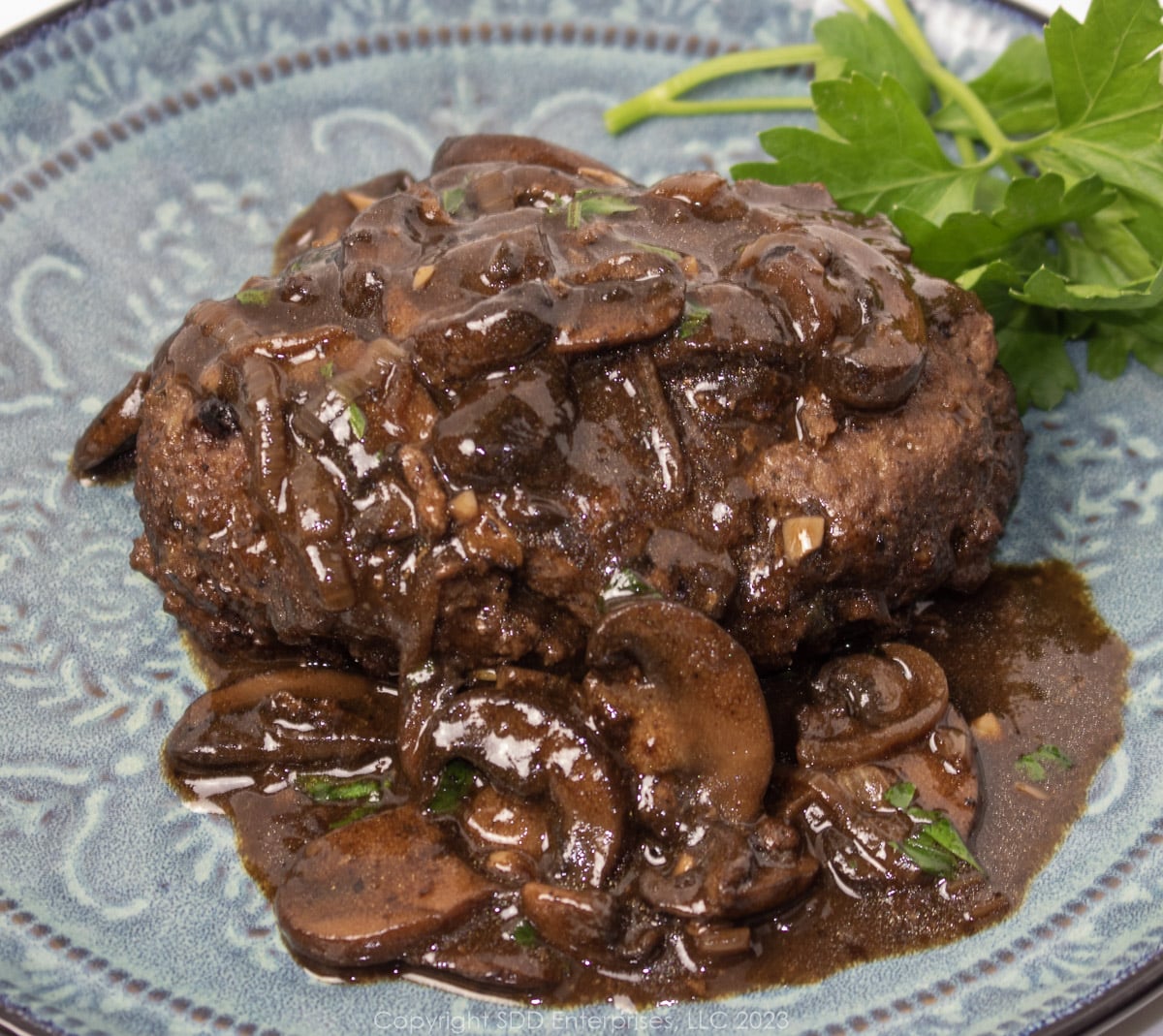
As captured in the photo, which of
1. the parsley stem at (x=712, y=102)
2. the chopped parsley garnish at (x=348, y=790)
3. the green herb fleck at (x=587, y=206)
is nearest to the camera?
the chopped parsley garnish at (x=348, y=790)

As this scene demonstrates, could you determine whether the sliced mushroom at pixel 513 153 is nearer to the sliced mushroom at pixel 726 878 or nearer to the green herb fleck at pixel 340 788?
the green herb fleck at pixel 340 788

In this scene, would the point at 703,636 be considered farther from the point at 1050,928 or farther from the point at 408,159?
the point at 408,159

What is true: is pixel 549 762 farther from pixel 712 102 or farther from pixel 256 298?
pixel 712 102

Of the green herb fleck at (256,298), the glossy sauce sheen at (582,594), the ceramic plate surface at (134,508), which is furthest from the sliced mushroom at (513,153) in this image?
the green herb fleck at (256,298)

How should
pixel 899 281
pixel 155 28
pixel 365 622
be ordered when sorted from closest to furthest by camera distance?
pixel 365 622 < pixel 899 281 < pixel 155 28

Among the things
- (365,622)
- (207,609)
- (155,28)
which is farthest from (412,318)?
(155,28)
